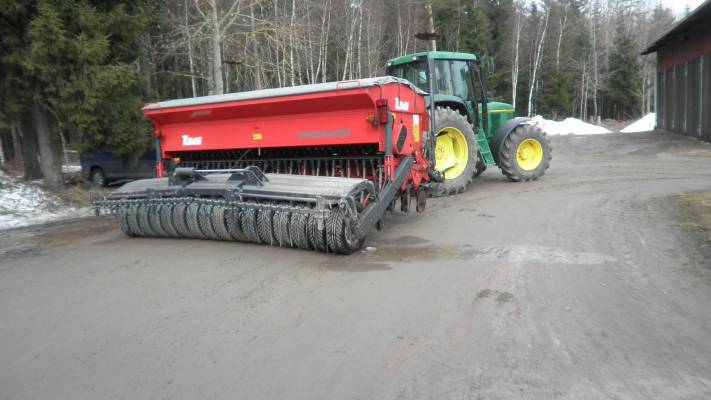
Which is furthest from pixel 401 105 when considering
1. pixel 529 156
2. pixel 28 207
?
pixel 28 207

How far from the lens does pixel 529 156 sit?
1195 centimetres

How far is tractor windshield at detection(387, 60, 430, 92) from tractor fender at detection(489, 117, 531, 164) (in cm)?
194

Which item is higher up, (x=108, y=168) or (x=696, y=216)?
(x=108, y=168)

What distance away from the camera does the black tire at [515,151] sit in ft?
36.6

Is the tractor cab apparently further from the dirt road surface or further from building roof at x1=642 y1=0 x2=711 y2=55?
building roof at x1=642 y1=0 x2=711 y2=55

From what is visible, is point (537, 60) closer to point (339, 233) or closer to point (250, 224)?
point (250, 224)

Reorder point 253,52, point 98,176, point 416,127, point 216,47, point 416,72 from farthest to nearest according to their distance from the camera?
point 98,176, point 253,52, point 216,47, point 416,72, point 416,127

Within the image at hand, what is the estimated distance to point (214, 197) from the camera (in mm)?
6684

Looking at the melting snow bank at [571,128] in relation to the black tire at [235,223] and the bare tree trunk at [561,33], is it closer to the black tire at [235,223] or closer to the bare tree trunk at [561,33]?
the bare tree trunk at [561,33]

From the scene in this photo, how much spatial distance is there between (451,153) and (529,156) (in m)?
2.54

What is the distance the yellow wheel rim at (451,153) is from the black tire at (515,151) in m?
1.38

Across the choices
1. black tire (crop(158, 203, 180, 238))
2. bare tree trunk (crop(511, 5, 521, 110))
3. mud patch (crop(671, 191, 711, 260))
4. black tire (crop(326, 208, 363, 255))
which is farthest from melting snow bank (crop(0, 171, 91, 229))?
bare tree trunk (crop(511, 5, 521, 110))

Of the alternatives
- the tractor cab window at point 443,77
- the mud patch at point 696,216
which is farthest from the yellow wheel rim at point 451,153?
the mud patch at point 696,216

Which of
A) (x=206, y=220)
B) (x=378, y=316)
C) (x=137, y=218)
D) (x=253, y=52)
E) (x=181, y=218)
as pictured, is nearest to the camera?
(x=378, y=316)
